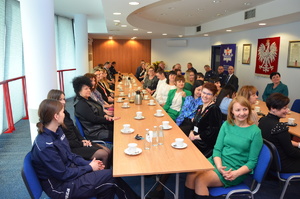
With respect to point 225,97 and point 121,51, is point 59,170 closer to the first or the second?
point 225,97

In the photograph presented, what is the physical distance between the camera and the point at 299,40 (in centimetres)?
646

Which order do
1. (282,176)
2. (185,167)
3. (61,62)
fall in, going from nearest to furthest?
(185,167), (282,176), (61,62)

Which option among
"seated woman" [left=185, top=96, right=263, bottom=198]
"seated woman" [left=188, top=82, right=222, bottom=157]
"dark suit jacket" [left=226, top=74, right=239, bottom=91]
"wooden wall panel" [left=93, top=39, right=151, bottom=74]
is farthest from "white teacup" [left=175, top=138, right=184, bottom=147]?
"wooden wall panel" [left=93, top=39, right=151, bottom=74]

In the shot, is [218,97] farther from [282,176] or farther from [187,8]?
[187,8]

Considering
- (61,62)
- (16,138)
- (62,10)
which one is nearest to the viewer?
(16,138)

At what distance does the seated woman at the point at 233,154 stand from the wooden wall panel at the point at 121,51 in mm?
13894

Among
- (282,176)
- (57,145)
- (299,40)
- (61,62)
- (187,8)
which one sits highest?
(187,8)

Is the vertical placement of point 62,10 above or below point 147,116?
above

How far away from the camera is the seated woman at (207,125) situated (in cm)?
288

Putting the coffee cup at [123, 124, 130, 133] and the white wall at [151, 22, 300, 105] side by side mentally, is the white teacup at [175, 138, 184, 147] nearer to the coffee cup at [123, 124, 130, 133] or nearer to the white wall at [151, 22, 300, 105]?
the coffee cup at [123, 124, 130, 133]

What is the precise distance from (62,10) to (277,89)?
22.5ft

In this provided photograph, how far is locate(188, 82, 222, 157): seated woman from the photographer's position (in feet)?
9.43

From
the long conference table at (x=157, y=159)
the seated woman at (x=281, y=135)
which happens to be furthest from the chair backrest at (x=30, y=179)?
the seated woman at (x=281, y=135)

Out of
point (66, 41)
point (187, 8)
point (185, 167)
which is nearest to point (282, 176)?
point (185, 167)
